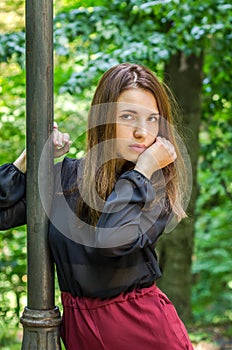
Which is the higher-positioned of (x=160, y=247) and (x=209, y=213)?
(x=160, y=247)

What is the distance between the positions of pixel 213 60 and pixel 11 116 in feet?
5.66

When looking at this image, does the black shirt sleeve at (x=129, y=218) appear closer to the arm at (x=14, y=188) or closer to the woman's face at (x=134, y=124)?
the woman's face at (x=134, y=124)

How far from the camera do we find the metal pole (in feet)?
5.94

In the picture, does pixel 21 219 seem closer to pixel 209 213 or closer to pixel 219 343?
pixel 219 343

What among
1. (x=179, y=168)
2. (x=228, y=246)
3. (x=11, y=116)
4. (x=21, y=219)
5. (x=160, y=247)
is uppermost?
(x=179, y=168)

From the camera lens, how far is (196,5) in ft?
13.9

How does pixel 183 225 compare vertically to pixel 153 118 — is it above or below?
below

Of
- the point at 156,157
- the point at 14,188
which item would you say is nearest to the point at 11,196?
the point at 14,188

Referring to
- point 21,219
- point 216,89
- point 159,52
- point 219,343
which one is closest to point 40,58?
point 21,219

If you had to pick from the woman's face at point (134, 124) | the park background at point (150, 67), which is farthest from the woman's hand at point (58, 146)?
the park background at point (150, 67)

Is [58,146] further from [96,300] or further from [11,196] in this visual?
[96,300]

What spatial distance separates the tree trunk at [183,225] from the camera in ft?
18.4

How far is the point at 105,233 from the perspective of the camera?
1.68 metres

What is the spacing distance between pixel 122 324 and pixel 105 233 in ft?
0.98
